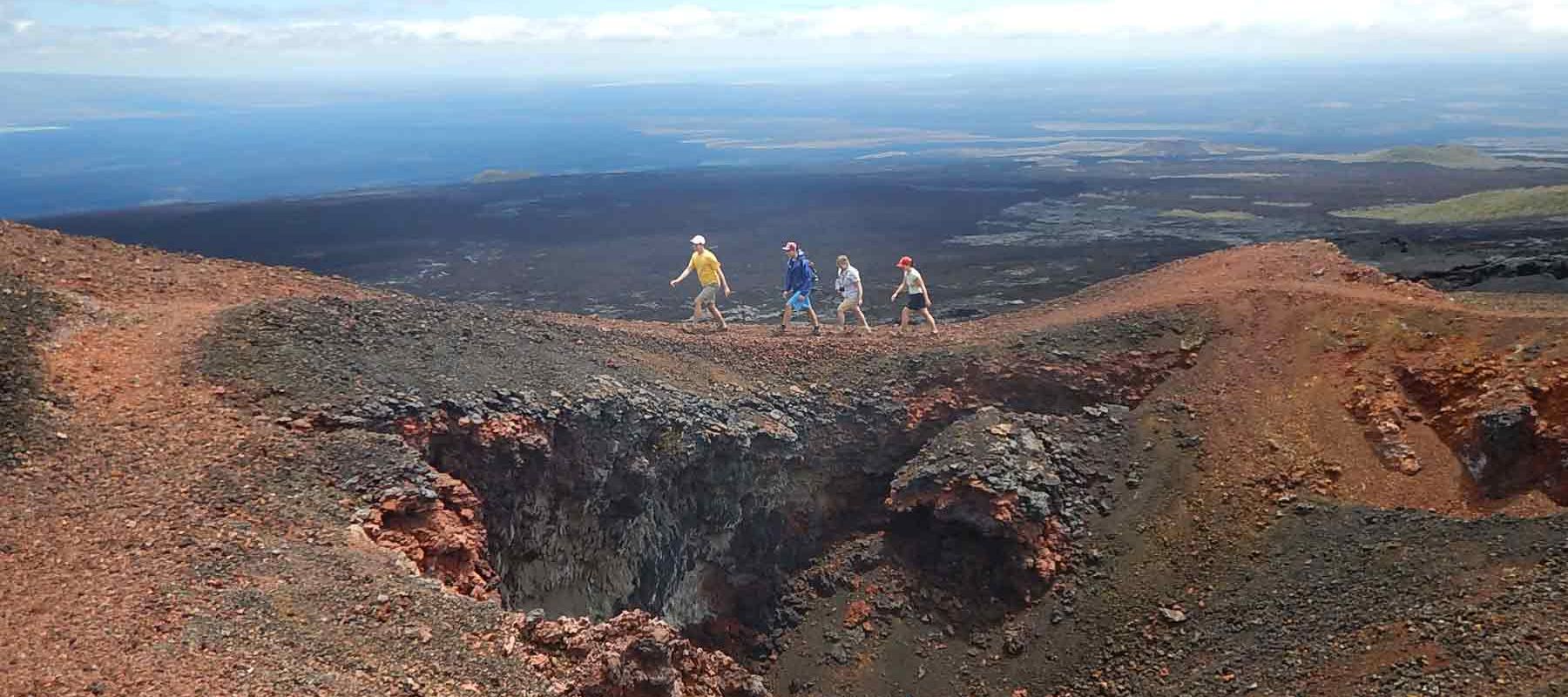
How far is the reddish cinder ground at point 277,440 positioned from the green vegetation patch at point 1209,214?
102ft

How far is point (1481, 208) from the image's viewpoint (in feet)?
148

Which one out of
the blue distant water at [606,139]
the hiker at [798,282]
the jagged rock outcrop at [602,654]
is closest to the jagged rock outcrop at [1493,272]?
the hiker at [798,282]

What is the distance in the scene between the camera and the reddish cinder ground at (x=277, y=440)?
25.6ft

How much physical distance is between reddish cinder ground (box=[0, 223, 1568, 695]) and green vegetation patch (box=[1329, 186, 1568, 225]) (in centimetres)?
2939

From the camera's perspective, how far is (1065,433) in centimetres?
1571

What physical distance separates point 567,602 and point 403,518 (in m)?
3.66

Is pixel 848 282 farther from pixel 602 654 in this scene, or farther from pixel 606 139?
pixel 606 139

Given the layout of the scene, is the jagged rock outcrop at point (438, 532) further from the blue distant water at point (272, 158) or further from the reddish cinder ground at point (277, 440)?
the blue distant water at point (272, 158)

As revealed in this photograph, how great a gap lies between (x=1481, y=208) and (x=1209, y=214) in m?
11.4

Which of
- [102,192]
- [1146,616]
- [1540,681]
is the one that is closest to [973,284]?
[1146,616]

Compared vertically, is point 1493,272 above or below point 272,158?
below

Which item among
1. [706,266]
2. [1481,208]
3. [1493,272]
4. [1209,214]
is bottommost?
[1493,272]

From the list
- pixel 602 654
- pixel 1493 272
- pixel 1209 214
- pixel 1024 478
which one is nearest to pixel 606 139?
pixel 1209 214

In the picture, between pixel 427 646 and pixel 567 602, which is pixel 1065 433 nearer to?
pixel 567 602
